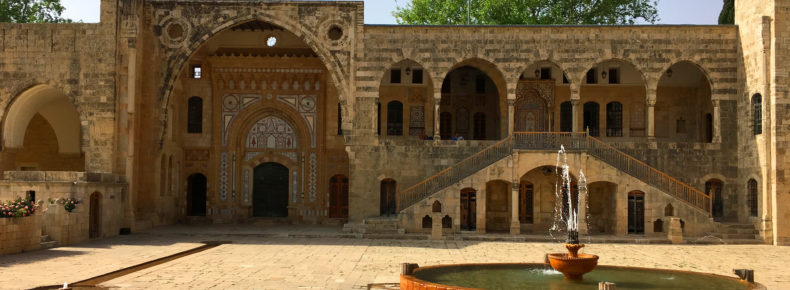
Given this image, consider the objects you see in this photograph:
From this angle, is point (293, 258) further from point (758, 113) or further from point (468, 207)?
point (758, 113)

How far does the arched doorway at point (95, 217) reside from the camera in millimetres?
22453

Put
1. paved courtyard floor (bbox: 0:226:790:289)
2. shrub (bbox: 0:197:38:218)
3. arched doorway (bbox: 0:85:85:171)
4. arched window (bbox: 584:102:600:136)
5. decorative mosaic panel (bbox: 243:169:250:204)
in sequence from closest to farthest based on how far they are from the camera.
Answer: paved courtyard floor (bbox: 0:226:790:289)
shrub (bbox: 0:197:38:218)
arched doorway (bbox: 0:85:85:171)
arched window (bbox: 584:102:600:136)
decorative mosaic panel (bbox: 243:169:250:204)

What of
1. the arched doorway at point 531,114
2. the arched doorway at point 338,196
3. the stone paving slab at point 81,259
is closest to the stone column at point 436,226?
the arched doorway at point 338,196

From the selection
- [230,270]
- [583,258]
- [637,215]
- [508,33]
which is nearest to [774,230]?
[637,215]

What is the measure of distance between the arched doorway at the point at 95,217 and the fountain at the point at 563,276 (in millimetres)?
13140

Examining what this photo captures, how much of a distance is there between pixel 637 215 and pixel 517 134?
5134 mm

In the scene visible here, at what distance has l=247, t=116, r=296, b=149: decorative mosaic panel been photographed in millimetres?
30094

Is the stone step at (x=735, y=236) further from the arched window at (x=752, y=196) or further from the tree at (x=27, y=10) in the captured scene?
the tree at (x=27, y=10)

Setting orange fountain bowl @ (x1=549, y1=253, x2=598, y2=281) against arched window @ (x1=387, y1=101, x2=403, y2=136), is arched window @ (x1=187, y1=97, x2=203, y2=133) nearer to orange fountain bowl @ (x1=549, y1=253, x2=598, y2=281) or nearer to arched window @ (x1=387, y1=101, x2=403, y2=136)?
arched window @ (x1=387, y1=101, x2=403, y2=136)

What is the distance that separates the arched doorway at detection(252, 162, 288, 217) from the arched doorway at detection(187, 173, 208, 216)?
6.64ft

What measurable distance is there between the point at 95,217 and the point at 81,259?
6.17m

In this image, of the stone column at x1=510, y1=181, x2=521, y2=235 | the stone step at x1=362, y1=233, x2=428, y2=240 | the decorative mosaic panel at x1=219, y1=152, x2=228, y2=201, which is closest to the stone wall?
the stone step at x1=362, y1=233, x2=428, y2=240

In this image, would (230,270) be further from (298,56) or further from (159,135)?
(298,56)

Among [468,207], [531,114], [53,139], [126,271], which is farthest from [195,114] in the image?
[126,271]
